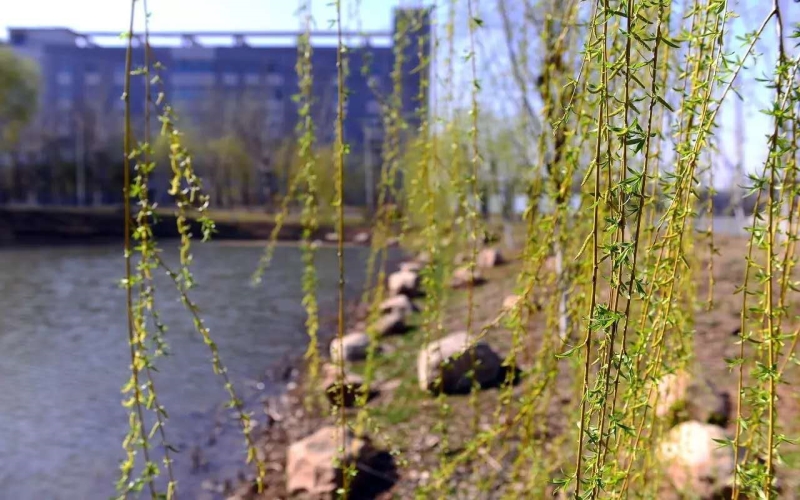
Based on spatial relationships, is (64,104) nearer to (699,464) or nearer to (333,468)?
(333,468)

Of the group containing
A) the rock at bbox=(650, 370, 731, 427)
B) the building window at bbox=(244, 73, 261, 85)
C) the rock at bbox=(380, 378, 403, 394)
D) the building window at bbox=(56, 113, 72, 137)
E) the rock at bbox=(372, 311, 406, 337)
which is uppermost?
the building window at bbox=(244, 73, 261, 85)

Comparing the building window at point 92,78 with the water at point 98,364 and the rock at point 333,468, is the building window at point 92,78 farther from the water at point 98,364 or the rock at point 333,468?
the rock at point 333,468

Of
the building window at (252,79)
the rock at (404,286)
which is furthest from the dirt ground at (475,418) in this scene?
the building window at (252,79)

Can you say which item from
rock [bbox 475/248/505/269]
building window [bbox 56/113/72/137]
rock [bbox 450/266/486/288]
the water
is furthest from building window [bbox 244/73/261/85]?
rock [bbox 450/266/486/288]

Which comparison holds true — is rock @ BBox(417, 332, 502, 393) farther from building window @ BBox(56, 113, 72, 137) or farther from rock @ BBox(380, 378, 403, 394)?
building window @ BBox(56, 113, 72, 137)

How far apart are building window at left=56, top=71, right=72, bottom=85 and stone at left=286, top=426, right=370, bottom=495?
20.5 m

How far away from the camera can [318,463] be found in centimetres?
283

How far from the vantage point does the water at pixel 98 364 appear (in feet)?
11.5

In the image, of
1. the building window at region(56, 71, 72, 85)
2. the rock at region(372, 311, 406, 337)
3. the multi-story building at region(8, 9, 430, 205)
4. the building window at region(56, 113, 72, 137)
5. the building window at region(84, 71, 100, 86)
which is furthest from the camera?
the building window at region(56, 71, 72, 85)

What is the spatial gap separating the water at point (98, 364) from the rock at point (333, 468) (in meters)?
0.64

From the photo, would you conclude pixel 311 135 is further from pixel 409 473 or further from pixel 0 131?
pixel 0 131

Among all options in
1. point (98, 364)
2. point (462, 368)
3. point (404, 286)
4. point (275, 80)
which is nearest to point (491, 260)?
point (404, 286)

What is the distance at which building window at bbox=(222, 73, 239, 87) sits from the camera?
18.3 m

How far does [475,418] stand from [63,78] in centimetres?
2206
